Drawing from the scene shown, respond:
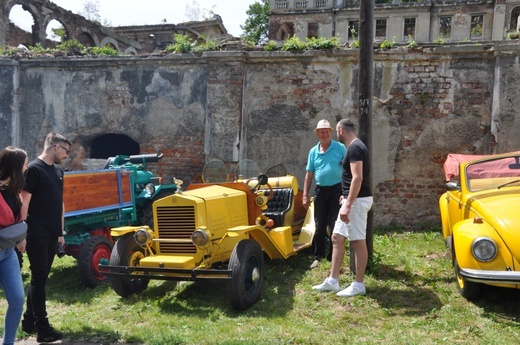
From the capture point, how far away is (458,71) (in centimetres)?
837

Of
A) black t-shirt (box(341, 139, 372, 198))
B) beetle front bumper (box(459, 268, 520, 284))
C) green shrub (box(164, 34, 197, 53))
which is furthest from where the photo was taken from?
green shrub (box(164, 34, 197, 53))

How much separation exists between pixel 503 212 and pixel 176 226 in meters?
3.52

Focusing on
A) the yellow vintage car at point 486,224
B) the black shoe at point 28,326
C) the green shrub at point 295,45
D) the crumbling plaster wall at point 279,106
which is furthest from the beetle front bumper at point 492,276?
the green shrub at point 295,45

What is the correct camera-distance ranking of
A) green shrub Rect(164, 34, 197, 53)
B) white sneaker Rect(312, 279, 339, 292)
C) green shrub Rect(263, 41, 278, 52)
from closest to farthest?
white sneaker Rect(312, 279, 339, 292)
green shrub Rect(263, 41, 278, 52)
green shrub Rect(164, 34, 197, 53)

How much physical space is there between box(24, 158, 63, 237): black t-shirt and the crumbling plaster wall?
5083 mm

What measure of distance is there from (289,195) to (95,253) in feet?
9.45

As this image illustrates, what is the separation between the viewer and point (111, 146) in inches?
464

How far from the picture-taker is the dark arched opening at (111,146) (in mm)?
10988

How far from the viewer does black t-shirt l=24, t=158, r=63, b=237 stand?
4254 mm

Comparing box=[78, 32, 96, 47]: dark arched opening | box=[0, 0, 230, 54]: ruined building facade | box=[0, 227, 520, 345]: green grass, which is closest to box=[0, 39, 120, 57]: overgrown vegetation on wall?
box=[0, 0, 230, 54]: ruined building facade

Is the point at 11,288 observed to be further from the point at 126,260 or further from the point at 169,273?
the point at 126,260

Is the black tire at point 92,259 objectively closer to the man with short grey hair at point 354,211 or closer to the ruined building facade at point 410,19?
the man with short grey hair at point 354,211

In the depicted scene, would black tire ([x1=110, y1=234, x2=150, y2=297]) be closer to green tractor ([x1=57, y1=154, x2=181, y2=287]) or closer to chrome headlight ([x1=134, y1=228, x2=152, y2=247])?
chrome headlight ([x1=134, y1=228, x2=152, y2=247])

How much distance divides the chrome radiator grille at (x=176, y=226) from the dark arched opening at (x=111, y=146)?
5947 mm
